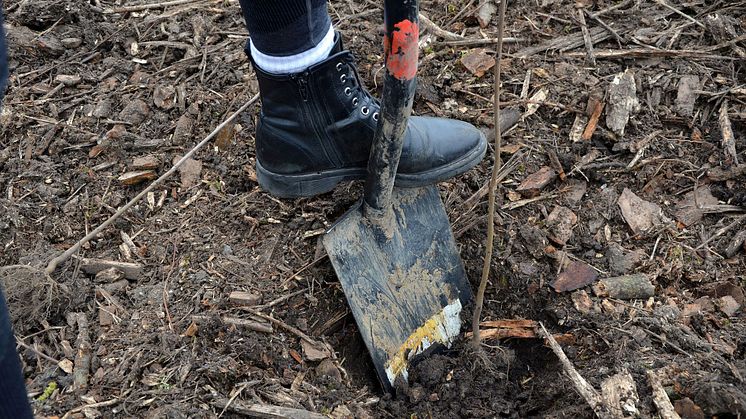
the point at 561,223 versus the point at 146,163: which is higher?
the point at 146,163

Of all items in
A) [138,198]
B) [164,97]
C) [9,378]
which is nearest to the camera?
[9,378]

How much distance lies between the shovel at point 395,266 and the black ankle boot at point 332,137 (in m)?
0.14

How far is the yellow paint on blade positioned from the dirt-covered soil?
66 mm

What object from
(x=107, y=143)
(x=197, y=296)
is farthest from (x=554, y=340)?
(x=107, y=143)

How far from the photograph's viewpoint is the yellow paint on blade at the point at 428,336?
2.42 m

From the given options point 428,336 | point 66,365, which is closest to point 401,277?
point 428,336

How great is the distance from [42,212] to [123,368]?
87 centimetres

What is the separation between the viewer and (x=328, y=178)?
2.46 m

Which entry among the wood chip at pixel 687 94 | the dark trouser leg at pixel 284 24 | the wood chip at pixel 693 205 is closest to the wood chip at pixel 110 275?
the dark trouser leg at pixel 284 24

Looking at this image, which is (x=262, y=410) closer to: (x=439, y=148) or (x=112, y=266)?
(x=112, y=266)

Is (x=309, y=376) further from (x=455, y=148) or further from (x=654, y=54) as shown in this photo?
(x=654, y=54)

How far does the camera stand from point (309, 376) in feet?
7.58

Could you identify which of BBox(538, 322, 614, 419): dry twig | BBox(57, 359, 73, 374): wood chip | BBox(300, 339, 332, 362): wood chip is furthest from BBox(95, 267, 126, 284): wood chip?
BBox(538, 322, 614, 419): dry twig

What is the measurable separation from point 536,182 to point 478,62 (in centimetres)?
65
